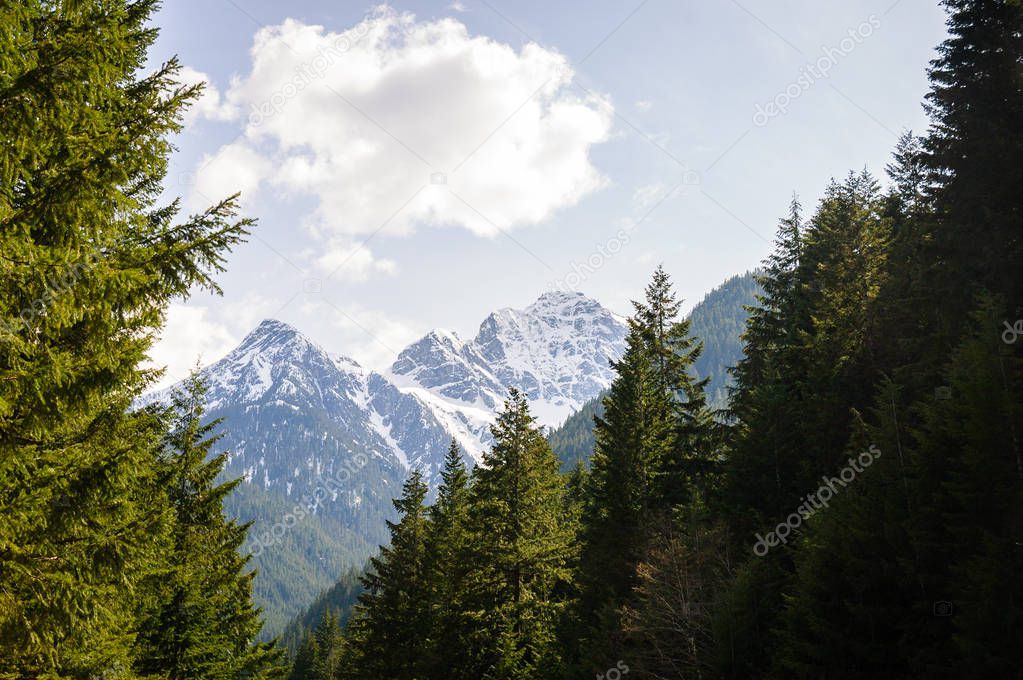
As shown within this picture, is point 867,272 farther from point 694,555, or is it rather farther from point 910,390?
point 694,555

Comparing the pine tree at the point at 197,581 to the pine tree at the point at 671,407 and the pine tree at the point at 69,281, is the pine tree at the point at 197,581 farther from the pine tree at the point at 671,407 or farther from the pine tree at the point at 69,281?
the pine tree at the point at 671,407

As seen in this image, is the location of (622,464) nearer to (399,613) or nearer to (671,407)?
(671,407)

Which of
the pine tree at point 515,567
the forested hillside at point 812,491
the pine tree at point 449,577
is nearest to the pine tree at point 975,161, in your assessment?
the forested hillside at point 812,491

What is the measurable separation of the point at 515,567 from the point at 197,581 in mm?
11215

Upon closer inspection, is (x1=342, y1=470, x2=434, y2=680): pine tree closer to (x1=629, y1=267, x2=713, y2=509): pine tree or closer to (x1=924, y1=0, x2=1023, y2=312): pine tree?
(x1=629, y1=267, x2=713, y2=509): pine tree

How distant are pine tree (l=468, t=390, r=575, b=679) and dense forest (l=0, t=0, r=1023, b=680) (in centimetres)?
12

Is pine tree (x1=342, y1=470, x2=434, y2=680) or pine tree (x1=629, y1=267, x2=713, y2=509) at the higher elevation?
pine tree (x1=629, y1=267, x2=713, y2=509)

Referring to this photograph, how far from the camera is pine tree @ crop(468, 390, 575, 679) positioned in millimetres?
23359

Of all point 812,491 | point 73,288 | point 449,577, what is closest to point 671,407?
point 812,491

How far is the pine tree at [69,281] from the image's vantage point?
19.7 ft

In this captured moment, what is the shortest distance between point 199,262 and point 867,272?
27.7 metres

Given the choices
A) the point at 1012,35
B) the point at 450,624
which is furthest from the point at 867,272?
the point at 450,624

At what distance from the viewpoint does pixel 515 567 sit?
23875mm

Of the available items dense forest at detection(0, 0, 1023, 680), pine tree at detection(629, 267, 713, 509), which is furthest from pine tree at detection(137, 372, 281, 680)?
pine tree at detection(629, 267, 713, 509)
